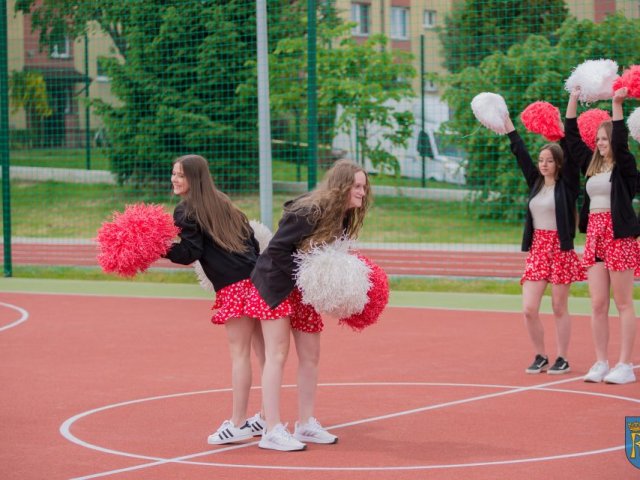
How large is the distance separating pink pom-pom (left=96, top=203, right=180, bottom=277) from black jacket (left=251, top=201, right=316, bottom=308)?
0.56 meters

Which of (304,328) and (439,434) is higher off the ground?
(304,328)

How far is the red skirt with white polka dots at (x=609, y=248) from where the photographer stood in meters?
7.58

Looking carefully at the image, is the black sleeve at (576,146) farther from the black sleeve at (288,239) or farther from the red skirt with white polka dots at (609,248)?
the black sleeve at (288,239)

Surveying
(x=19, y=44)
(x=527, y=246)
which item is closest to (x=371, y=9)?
(x=19, y=44)

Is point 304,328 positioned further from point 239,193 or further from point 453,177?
point 453,177

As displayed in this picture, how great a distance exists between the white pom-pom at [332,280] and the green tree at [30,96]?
59.5ft

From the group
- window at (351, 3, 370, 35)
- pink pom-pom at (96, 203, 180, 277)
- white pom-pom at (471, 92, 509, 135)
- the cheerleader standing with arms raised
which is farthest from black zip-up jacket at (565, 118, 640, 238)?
window at (351, 3, 370, 35)

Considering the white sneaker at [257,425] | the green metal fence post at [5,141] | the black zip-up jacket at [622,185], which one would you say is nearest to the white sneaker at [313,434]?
the white sneaker at [257,425]

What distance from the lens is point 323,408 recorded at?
702 centimetres

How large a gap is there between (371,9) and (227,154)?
725 inches

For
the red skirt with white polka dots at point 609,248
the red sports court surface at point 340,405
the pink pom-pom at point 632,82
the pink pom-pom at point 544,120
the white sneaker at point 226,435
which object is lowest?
the red sports court surface at point 340,405

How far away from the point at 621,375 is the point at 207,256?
3.12m

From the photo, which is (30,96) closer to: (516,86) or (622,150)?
(516,86)

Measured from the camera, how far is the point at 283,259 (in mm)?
5852
